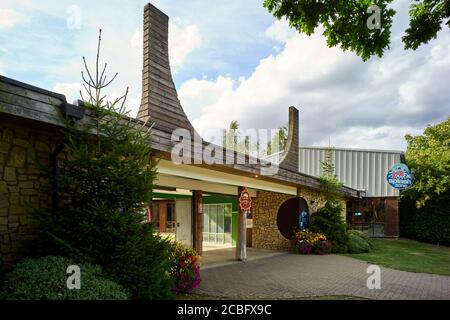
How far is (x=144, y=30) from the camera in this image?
7.75 m

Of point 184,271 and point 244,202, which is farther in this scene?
point 244,202

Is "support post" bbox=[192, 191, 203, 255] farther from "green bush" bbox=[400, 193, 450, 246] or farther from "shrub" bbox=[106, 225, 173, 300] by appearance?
"green bush" bbox=[400, 193, 450, 246]

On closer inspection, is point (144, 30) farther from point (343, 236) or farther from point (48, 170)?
point (343, 236)

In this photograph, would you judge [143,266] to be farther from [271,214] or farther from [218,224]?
[218,224]

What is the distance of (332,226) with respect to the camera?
15.4 metres

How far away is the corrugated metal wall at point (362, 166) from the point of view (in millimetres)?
22188

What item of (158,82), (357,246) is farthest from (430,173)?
(158,82)

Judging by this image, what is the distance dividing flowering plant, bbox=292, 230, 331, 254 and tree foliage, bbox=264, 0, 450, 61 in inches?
412

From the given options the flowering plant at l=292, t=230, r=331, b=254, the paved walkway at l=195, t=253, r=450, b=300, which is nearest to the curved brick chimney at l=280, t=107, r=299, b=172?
the flowering plant at l=292, t=230, r=331, b=254

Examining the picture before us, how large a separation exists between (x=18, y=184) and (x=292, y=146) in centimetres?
1144

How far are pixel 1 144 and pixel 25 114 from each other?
74 cm

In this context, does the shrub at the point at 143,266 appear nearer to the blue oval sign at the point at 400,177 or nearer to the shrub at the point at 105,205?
the shrub at the point at 105,205

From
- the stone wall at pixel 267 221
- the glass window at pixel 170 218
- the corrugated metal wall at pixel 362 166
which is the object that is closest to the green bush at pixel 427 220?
the corrugated metal wall at pixel 362 166
